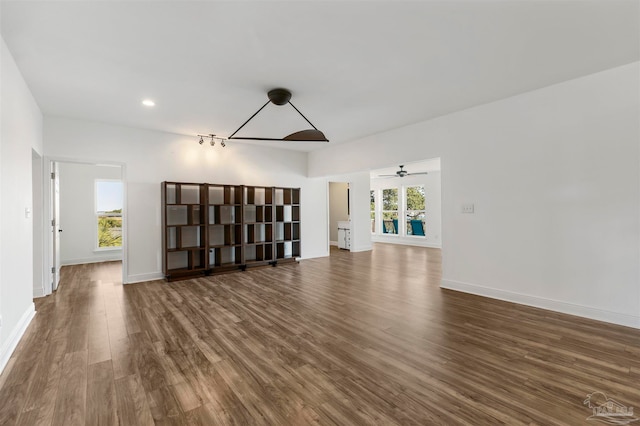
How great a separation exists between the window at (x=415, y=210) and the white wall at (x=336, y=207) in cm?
227

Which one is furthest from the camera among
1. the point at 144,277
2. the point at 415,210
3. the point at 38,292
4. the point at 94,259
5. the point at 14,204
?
the point at 415,210

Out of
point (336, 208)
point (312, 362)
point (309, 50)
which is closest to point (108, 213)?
point (336, 208)

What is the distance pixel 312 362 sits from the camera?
2398 mm

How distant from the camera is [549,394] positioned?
196 centimetres

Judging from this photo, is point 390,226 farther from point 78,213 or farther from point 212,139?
point 78,213

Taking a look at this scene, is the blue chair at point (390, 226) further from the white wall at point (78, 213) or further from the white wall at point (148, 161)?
the white wall at point (78, 213)

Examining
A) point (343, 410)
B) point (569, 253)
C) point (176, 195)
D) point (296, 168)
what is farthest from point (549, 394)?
point (296, 168)

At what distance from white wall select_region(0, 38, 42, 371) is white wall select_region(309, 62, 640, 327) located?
5122 millimetres

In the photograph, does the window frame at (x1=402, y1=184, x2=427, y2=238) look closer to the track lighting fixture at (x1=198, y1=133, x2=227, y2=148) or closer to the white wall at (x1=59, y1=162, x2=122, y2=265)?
the track lighting fixture at (x1=198, y1=133, x2=227, y2=148)

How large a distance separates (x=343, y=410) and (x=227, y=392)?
2.65 ft

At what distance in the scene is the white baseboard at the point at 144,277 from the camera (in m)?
5.20

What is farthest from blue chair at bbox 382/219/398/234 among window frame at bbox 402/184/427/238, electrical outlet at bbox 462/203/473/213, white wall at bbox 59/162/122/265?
white wall at bbox 59/162/122/265
